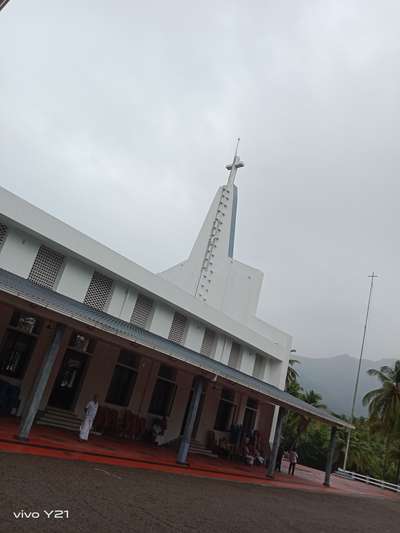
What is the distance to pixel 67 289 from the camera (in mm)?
14234

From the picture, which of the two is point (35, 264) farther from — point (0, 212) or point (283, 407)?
point (283, 407)

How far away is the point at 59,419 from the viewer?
13289 mm

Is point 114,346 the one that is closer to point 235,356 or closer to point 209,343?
point 209,343

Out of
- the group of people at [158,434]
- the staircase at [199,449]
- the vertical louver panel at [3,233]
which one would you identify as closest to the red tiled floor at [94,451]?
the group of people at [158,434]

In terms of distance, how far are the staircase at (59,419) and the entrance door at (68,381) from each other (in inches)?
12.5

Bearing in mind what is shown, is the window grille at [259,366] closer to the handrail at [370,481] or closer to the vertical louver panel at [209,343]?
the vertical louver panel at [209,343]

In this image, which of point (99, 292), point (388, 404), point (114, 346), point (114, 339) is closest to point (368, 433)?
point (388, 404)

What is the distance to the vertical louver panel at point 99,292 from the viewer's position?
15.0 meters

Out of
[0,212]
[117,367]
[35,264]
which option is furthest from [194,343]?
[0,212]

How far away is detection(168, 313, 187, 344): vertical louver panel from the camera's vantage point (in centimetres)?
1774

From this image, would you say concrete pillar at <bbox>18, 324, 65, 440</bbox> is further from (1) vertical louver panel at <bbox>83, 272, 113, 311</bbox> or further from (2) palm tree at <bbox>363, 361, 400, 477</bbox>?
(2) palm tree at <bbox>363, 361, 400, 477</bbox>

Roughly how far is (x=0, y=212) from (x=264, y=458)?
16.5 meters

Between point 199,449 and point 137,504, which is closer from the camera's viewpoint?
point 137,504

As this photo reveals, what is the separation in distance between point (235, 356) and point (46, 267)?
1067cm
